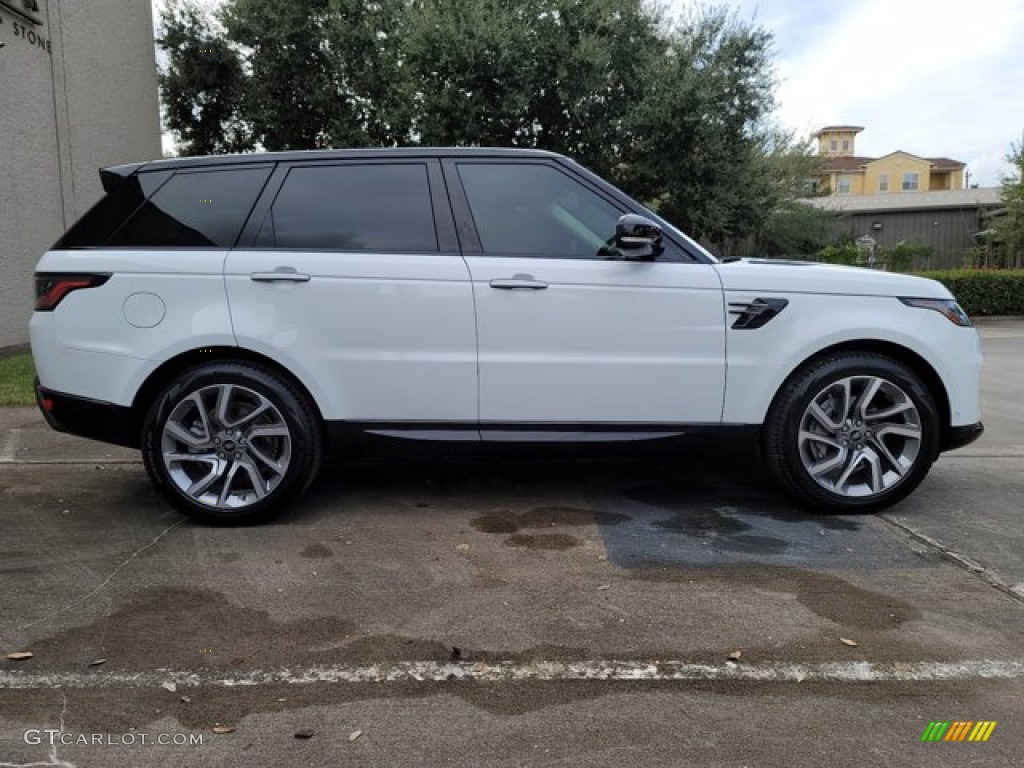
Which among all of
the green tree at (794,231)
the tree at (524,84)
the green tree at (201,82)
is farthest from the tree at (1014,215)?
the green tree at (201,82)

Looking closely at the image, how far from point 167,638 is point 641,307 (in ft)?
8.55

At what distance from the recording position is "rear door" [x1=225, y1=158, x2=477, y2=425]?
13.5 feet

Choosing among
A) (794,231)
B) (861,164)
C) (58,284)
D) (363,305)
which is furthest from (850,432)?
(861,164)

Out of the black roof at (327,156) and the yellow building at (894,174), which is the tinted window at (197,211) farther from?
the yellow building at (894,174)

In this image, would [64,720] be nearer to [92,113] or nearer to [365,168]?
[365,168]

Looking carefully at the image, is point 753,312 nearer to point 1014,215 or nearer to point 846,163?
point 1014,215

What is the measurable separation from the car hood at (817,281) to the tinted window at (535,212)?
691mm

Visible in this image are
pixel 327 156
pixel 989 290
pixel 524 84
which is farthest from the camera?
pixel 989 290

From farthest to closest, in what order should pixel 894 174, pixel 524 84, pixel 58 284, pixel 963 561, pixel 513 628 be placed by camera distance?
pixel 894 174
pixel 524 84
pixel 58 284
pixel 963 561
pixel 513 628

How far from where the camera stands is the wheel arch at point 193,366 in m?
4.17

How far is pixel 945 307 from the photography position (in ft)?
14.2

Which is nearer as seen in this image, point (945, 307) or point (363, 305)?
point (363, 305)

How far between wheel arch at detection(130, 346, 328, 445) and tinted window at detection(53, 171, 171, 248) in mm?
745

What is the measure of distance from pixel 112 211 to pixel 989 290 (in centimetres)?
2185
